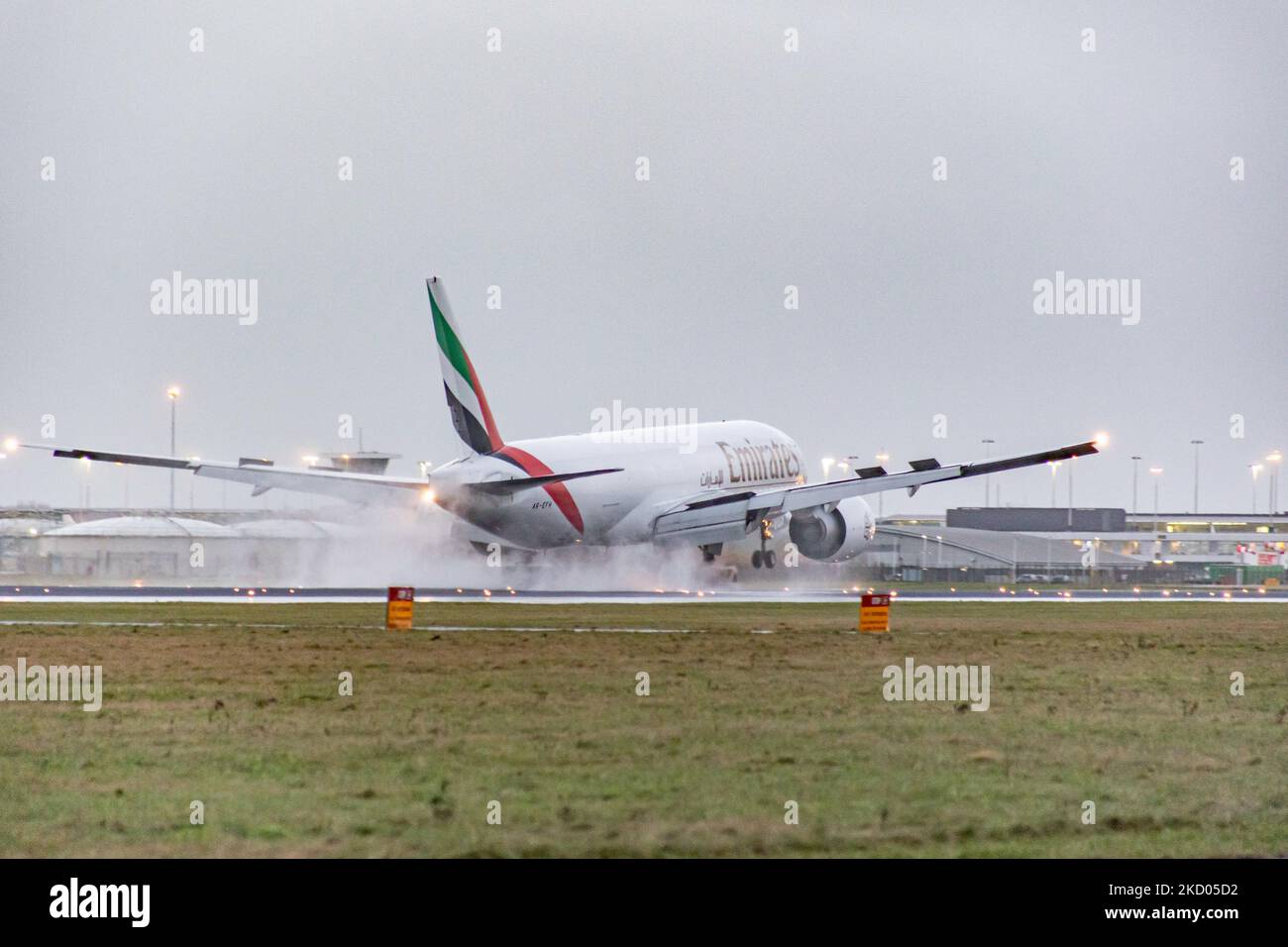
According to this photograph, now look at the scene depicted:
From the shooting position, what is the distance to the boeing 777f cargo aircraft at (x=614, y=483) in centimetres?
5722

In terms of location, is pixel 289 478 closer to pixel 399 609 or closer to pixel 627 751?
pixel 399 609

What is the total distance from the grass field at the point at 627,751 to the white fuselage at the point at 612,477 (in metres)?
21.6

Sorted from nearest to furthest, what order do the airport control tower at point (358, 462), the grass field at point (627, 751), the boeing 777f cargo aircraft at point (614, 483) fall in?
the grass field at point (627, 751), the boeing 777f cargo aircraft at point (614, 483), the airport control tower at point (358, 462)

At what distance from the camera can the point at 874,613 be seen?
133 feet

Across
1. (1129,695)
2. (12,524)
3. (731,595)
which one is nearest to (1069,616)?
(731,595)

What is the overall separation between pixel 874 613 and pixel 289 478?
24080 mm

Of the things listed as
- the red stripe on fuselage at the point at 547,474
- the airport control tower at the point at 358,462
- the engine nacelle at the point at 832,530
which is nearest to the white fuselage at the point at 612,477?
the red stripe on fuselage at the point at 547,474

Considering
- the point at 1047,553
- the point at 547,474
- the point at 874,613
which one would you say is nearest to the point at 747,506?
the point at 547,474

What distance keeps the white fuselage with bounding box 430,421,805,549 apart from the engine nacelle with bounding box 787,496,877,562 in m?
3.39

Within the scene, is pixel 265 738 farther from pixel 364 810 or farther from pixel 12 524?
pixel 12 524

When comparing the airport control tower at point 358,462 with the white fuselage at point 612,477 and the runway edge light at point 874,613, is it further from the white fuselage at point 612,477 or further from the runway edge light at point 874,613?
the runway edge light at point 874,613
